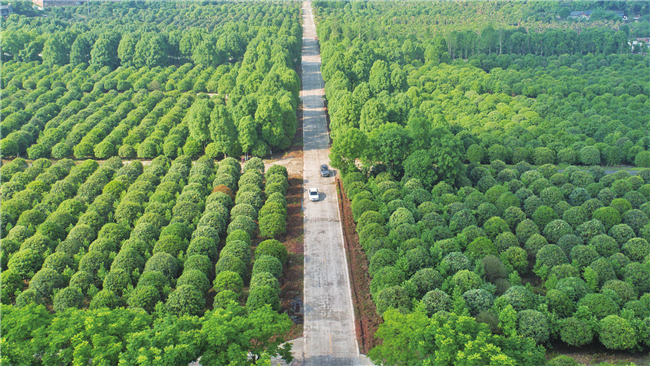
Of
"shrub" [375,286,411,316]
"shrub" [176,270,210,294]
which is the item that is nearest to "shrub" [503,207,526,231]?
"shrub" [375,286,411,316]

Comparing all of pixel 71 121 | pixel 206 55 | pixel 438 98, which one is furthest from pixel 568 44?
pixel 71 121

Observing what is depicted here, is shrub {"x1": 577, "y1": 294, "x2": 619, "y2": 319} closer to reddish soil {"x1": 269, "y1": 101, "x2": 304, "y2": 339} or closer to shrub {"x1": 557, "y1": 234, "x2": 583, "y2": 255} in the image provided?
shrub {"x1": 557, "y1": 234, "x2": 583, "y2": 255}

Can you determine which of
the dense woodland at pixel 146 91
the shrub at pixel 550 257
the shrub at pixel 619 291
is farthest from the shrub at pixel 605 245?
the dense woodland at pixel 146 91

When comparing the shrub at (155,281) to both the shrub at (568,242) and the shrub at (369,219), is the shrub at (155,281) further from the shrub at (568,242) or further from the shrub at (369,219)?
the shrub at (568,242)

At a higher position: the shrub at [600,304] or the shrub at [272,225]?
the shrub at [272,225]

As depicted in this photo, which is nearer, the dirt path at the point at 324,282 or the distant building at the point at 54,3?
the dirt path at the point at 324,282

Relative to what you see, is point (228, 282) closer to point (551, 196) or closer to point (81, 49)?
point (551, 196)
